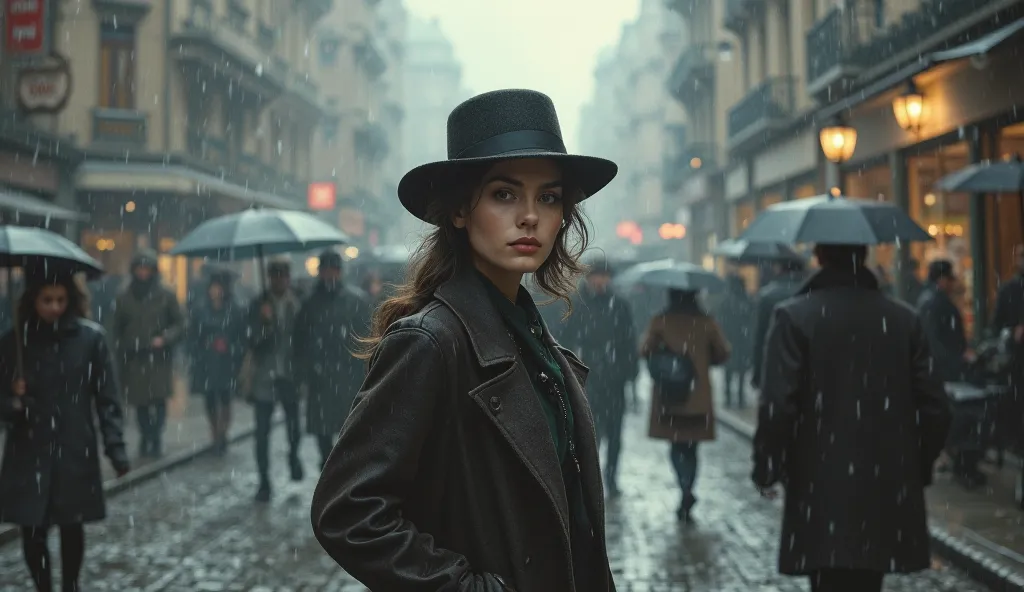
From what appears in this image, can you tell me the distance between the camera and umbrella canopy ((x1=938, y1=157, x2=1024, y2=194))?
8.77 m

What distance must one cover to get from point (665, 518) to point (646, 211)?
195 feet

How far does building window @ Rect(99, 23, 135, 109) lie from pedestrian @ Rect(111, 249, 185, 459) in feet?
40.0

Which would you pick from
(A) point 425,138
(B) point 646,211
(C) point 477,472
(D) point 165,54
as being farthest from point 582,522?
(A) point 425,138

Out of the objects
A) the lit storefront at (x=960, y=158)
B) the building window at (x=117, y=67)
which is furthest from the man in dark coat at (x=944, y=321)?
the building window at (x=117, y=67)

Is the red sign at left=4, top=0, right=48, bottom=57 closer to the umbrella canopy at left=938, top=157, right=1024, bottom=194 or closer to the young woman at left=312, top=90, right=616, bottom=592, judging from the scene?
the umbrella canopy at left=938, top=157, right=1024, bottom=194

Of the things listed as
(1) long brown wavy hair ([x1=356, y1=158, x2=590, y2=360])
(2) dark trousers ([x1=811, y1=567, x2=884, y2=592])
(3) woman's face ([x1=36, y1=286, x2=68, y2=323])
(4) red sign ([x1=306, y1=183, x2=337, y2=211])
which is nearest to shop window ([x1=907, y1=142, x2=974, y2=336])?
(2) dark trousers ([x1=811, y1=567, x2=884, y2=592])

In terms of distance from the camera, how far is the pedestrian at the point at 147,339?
11.9 metres

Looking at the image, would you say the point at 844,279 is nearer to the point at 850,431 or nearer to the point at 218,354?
the point at 850,431

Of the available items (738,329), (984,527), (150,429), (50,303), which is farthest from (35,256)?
(738,329)

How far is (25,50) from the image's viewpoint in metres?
16.0

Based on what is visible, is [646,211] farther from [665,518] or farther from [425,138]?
[665,518]

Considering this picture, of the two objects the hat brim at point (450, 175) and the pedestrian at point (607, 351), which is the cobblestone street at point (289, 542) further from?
the hat brim at point (450, 175)

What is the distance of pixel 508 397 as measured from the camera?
2.26 m

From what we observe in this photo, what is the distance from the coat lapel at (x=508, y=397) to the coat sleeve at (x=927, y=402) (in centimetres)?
303
